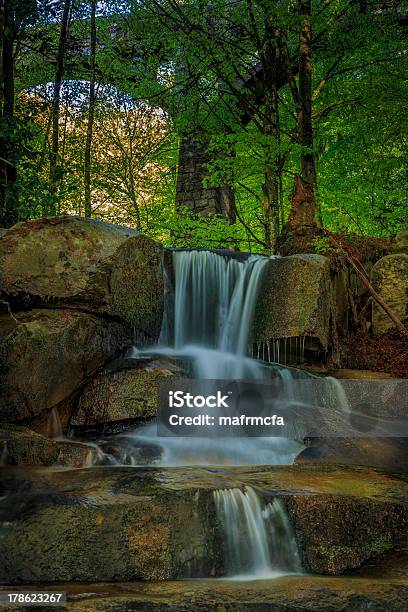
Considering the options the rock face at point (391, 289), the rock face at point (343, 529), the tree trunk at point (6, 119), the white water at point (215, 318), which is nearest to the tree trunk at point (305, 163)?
the rock face at point (391, 289)

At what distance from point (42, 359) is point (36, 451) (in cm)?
157

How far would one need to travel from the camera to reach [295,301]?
9.15 metres

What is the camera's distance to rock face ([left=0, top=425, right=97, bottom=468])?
214 inches

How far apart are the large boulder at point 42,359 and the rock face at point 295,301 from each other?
10.6ft

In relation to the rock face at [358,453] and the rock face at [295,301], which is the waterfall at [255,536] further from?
the rock face at [295,301]

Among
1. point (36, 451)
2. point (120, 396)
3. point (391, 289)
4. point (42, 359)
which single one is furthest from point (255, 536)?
point (391, 289)

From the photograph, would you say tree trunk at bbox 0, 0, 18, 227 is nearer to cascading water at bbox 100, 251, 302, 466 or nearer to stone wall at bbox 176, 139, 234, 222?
cascading water at bbox 100, 251, 302, 466

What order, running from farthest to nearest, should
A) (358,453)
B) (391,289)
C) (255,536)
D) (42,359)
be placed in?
(391,289) → (42,359) → (358,453) → (255,536)

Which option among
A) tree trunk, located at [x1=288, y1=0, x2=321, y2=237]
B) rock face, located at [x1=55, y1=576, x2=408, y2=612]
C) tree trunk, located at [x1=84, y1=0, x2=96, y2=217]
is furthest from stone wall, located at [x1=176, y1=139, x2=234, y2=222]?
rock face, located at [x1=55, y1=576, x2=408, y2=612]

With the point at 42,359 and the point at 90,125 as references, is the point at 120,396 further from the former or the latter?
the point at 90,125

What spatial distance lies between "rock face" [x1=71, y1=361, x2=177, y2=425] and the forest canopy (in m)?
2.62

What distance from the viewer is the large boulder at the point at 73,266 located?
764 centimetres

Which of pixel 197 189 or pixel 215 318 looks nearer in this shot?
pixel 215 318

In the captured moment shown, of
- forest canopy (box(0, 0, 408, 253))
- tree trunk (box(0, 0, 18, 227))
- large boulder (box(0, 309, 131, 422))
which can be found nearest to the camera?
large boulder (box(0, 309, 131, 422))
